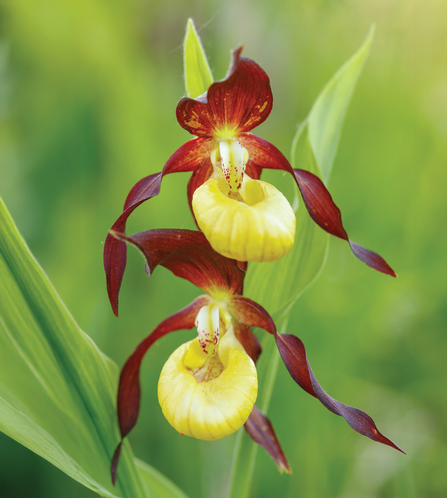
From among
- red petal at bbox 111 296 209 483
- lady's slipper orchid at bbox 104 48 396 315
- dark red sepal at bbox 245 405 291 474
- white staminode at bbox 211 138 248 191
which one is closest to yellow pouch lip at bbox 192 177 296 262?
lady's slipper orchid at bbox 104 48 396 315

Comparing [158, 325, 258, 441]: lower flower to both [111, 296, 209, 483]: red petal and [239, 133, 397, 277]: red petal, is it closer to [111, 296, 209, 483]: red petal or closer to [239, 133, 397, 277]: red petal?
[111, 296, 209, 483]: red petal

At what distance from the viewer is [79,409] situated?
0.89 meters

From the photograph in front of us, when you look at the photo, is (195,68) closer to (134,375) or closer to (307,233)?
(307,233)

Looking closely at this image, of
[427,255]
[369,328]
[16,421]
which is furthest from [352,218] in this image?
[16,421]

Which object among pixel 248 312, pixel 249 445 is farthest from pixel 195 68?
pixel 249 445

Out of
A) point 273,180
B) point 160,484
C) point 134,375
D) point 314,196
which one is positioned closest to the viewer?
point 314,196

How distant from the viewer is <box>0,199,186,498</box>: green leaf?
78 centimetres

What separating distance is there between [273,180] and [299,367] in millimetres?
1111

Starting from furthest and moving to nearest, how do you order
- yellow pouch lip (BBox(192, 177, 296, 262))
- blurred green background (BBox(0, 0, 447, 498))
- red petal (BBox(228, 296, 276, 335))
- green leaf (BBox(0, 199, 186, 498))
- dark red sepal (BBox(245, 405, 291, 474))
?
1. blurred green background (BBox(0, 0, 447, 498))
2. dark red sepal (BBox(245, 405, 291, 474))
3. red petal (BBox(228, 296, 276, 335))
4. green leaf (BBox(0, 199, 186, 498))
5. yellow pouch lip (BBox(192, 177, 296, 262))

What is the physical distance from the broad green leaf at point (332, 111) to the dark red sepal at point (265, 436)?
2.07 feet

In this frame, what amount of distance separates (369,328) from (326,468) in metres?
0.63

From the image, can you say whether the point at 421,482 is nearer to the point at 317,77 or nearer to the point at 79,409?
the point at 79,409

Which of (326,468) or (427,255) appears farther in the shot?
(427,255)

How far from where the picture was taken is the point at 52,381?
87 cm
